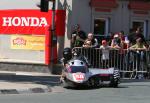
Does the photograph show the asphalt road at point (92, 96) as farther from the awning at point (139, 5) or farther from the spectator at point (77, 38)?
the awning at point (139, 5)

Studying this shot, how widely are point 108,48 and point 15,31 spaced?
16.1 ft

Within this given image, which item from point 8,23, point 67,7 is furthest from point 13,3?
point 67,7

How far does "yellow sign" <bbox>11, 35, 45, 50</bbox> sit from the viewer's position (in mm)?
25031

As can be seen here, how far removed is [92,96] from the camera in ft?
51.8

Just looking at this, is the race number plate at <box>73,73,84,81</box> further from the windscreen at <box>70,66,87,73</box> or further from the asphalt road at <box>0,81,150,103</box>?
the asphalt road at <box>0,81,150,103</box>

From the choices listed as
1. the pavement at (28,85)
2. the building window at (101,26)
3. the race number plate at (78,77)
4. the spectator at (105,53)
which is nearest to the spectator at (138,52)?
the spectator at (105,53)

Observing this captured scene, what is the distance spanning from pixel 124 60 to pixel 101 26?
114 inches

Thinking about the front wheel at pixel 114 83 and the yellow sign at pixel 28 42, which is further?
the yellow sign at pixel 28 42

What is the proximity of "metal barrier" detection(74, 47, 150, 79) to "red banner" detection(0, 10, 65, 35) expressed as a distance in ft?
6.14

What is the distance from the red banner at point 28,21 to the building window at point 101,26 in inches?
75.7

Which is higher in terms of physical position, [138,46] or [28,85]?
[138,46]

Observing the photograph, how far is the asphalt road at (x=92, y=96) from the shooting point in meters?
14.4

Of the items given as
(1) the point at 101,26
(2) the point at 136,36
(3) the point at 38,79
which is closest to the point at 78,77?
(3) the point at 38,79

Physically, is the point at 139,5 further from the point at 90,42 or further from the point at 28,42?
the point at 28,42
